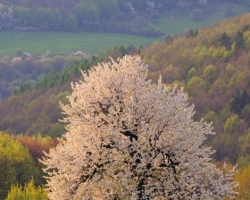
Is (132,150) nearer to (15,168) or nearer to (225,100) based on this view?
(15,168)

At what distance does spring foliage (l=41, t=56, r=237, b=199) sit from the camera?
131 feet

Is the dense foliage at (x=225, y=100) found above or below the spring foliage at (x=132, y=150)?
below

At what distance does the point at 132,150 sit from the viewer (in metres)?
40.1

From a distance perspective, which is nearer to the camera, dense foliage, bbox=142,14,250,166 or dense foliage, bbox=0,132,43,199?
dense foliage, bbox=0,132,43,199

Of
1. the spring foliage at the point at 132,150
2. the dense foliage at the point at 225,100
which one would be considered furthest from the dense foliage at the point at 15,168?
the dense foliage at the point at 225,100

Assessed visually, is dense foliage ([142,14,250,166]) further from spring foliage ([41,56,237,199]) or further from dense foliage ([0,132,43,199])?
spring foliage ([41,56,237,199])

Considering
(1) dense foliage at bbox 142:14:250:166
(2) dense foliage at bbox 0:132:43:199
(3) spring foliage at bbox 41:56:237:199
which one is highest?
(3) spring foliage at bbox 41:56:237:199

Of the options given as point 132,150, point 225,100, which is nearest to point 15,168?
point 132,150

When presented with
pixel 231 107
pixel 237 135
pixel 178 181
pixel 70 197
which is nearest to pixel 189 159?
pixel 178 181

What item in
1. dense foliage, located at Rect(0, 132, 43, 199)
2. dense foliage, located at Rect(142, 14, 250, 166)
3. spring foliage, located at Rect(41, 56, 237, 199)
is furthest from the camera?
dense foliage, located at Rect(142, 14, 250, 166)

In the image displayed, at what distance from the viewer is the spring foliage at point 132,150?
39906 mm

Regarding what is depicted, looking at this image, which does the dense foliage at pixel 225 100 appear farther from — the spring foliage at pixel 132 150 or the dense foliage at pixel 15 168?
the spring foliage at pixel 132 150

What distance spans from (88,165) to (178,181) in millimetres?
5368

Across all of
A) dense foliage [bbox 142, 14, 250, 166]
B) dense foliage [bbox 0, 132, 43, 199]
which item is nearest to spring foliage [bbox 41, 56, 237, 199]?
dense foliage [bbox 0, 132, 43, 199]
